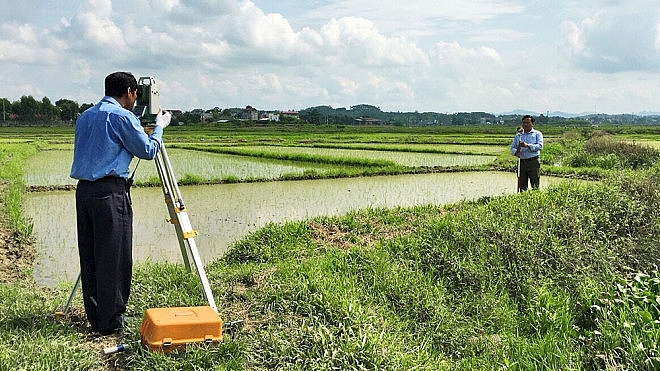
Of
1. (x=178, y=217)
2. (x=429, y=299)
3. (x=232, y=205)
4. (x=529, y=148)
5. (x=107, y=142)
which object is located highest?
(x=107, y=142)

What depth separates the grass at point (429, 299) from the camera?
350 cm

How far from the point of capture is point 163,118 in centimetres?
390

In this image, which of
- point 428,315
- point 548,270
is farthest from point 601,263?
point 428,315

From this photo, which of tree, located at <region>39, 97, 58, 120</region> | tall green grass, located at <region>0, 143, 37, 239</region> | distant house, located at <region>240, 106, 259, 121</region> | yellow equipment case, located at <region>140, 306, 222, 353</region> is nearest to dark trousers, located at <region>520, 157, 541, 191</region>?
yellow equipment case, located at <region>140, 306, 222, 353</region>

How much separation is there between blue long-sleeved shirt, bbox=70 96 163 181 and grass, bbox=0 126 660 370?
1.07 metres

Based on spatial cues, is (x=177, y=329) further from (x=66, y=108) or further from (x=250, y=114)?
(x=250, y=114)

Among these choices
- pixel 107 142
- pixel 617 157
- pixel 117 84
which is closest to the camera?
pixel 107 142

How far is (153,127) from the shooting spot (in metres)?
3.91

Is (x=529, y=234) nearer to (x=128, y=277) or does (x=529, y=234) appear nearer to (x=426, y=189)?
(x=128, y=277)

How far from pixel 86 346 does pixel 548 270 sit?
4013mm

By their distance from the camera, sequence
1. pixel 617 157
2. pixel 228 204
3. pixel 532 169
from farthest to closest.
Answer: pixel 617 157 < pixel 228 204 < pixel 532 169

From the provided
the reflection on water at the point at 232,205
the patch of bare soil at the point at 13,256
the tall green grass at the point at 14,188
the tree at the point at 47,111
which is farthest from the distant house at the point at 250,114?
the patch of bare soil at the point at 13,256

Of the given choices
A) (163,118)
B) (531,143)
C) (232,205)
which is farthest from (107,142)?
(531,143)

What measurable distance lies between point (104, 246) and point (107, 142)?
0.68 m
